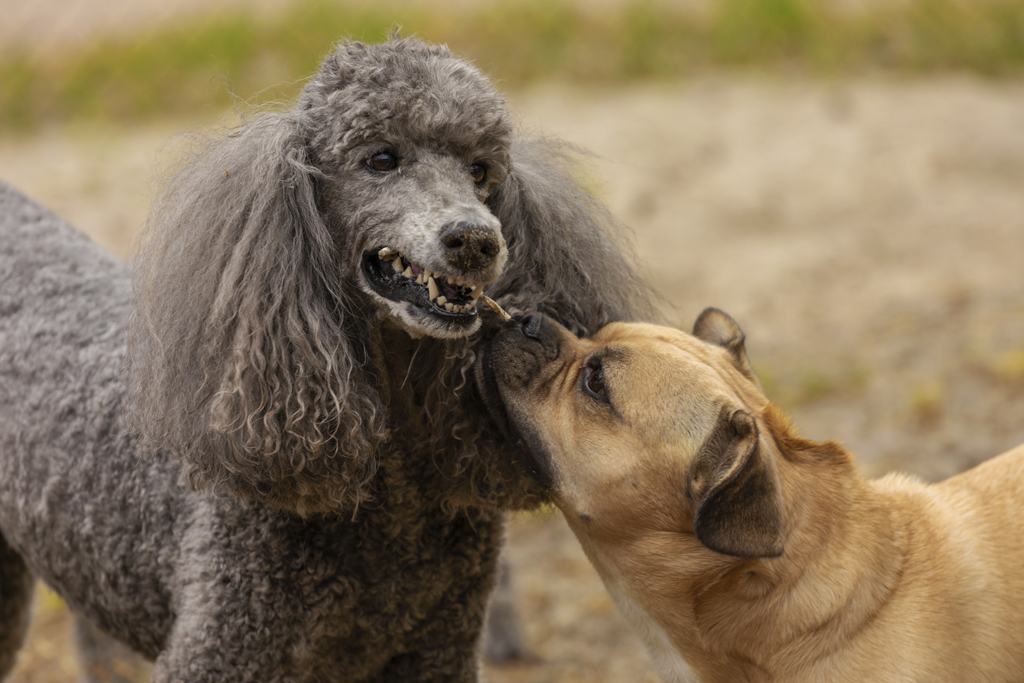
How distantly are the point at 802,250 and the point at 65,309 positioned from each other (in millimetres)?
5366

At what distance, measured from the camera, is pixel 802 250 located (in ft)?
23.5

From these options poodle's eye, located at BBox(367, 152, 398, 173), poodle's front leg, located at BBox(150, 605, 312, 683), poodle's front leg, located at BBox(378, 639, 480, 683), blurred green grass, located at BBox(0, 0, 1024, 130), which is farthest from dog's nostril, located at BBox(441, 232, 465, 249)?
blurred green grass, located at BBox(0, 0, 1024, 130)

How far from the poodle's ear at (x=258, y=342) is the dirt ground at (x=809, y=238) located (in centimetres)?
220

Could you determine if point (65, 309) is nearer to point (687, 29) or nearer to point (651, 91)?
point (651, 91)

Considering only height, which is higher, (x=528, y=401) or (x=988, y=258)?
(x=528, y=401)

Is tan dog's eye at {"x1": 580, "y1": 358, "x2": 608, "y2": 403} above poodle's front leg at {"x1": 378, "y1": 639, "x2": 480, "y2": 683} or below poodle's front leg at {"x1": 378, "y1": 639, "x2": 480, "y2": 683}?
above

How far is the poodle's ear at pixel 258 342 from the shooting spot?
2391mm

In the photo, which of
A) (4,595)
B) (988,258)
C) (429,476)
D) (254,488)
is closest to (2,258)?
(4,595)

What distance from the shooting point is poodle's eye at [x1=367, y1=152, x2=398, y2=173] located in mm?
2416

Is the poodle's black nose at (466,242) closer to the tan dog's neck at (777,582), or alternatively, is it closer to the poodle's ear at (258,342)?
the poodle's ear at (258,342)

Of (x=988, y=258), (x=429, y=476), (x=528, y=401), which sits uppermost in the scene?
(x=528, y=401)

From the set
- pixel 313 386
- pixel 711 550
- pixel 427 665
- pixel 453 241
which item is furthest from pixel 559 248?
pixel 427 665

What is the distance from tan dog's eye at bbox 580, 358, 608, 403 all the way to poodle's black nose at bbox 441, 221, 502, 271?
565mm

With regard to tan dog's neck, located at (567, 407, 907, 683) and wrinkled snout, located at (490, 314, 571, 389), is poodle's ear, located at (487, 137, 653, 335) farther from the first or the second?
tan dog's neck, located at (567, 407, 907, 683)
